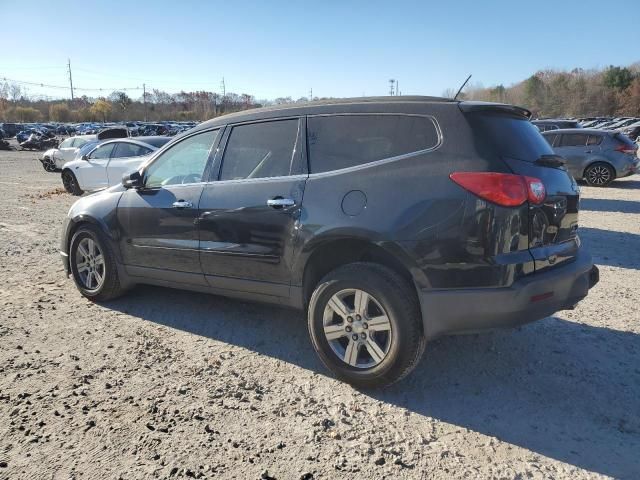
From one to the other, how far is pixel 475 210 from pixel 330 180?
103 centimetres

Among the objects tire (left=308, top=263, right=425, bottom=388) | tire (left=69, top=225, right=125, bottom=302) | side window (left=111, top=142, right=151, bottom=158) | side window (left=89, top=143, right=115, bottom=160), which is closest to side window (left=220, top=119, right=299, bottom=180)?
tire (left=308, top=263, right=425, bottom=388)

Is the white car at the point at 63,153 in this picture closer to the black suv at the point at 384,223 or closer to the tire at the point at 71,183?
the tire at the point at 71,183

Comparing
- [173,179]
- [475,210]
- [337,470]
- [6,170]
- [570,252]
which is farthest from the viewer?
[6,170]

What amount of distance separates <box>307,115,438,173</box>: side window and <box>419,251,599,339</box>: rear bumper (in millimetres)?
975

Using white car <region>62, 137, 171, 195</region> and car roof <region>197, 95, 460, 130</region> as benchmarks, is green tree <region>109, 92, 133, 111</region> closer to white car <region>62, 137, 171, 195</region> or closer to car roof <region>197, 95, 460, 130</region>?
white car <region>62, 137, 171, 195</region>

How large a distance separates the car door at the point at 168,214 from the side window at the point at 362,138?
3.77 feet

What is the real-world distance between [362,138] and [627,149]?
45.1ft

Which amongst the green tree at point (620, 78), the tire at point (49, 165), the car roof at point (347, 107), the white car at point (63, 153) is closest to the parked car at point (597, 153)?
the car roof at point (347, 107)

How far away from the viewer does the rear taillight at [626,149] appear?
46.0ft

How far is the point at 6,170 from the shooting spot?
73.4 ft

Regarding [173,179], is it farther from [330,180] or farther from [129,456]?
[129,456]

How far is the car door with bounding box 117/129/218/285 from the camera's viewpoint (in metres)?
4.26

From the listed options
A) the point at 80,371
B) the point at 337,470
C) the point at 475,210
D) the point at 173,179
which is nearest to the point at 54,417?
the point at 80,371

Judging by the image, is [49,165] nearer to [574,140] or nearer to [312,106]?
[574,140]
